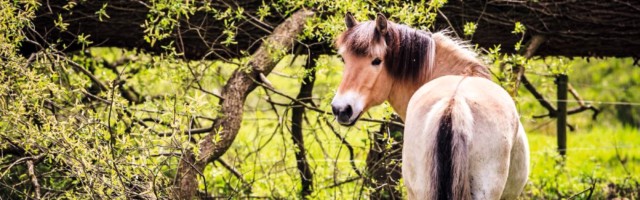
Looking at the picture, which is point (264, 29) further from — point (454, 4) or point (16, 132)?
point (16, 132)

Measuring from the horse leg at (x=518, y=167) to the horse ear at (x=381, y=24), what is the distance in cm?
A: 95

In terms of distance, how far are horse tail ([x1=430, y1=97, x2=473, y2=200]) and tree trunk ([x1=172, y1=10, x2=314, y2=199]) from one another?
1.69m

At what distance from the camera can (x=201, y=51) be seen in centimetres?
650

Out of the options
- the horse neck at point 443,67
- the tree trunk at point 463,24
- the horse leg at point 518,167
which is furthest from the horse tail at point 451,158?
the tree trunk at point 463,24

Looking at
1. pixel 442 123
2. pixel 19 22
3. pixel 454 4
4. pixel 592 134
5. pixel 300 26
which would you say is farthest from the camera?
pixel 592 134

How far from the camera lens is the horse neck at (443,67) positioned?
448 centimetres

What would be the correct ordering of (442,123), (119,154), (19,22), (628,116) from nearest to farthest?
1. (442,123)
2. (119,154)
3. (19,22)
4. (628,116)

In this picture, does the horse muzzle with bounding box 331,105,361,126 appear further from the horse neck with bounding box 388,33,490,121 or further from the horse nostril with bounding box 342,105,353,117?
the horse neck with bounding box 388,33,490,121

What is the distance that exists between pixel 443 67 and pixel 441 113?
118cm

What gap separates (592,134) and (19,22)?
6.95 meters

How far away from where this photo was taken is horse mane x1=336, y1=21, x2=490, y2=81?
4.48m

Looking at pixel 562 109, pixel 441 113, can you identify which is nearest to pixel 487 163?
pixel 441 113

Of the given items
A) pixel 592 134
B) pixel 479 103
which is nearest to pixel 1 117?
pixel 479 103

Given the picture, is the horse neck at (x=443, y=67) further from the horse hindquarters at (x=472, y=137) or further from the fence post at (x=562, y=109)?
the fence post at (x=562, y=109)
